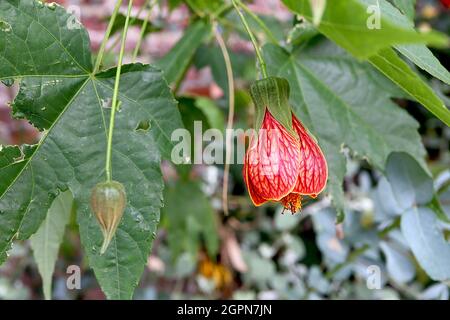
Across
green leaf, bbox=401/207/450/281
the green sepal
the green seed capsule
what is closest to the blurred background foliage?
green leaf, bbox=401/207/450/281

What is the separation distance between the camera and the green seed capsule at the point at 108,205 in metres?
0.58

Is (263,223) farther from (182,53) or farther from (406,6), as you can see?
(406,6)

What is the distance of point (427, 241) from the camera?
901 mm

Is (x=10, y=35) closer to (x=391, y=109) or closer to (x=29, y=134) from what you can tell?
(x=391, y=109)

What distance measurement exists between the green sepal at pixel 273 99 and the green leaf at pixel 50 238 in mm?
290

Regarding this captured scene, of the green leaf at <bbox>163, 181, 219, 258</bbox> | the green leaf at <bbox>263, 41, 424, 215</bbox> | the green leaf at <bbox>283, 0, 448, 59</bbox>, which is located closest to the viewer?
the green leaf at <bbox>283, 0, 448, 59</bbox>

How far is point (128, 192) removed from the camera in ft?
2.09

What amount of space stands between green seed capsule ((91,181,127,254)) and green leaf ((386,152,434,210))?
1.40 ft

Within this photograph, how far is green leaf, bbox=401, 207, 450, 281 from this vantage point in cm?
87

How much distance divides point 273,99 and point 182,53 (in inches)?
12.5

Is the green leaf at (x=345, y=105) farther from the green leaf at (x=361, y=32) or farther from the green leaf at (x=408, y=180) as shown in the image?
the green leaf at (x=361, y=32)

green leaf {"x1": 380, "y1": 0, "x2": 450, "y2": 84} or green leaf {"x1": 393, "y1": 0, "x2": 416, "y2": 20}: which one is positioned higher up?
green leaf {"x1": 393, "y1": 0, "x2": 416, "y2": 20}

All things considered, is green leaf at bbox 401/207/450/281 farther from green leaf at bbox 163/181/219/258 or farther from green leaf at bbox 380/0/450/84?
green leaf at bbox 163/181/219/258
